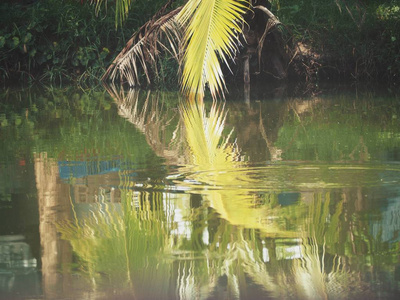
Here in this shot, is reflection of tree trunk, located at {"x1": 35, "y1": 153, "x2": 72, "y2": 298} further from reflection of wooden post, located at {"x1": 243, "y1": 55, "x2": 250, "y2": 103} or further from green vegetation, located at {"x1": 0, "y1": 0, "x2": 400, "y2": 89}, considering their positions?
green vegetation, located at {"x1": 0, "y1": 0, "x2": 400, "y2": 89}

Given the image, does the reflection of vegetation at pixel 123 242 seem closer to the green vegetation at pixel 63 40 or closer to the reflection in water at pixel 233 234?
the reflection in water at pixel 233 234

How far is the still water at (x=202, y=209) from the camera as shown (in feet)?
8.12

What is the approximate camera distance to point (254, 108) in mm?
7695

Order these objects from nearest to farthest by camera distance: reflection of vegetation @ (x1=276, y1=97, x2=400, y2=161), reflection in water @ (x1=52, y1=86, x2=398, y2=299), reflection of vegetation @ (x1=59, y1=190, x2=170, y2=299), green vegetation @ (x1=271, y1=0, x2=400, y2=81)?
reflection in water @ (x1=52, y1=86, x2=398, y2=299), reflection of vegetation @ (x1=59, y1=190, x2=170, y2=299), reflection of vegetation @ (x1=276, y1=97, x2=400, y2=161), green vegetation @ (x1=271, y1=0, x2=400, y2=81)

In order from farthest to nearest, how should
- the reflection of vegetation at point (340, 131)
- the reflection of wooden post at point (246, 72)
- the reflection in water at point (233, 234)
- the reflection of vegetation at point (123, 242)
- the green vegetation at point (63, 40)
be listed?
1. the green vegetation at point (63, 40)
2. the reflection of wooden post at point (246, 72)
3. the reflection of vegetation at point (340, 131)
4. the reflection of vegetation at point (123, 242)
5. the reflection in water at point (233, 234)

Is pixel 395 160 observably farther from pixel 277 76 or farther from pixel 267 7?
pixel 277 76

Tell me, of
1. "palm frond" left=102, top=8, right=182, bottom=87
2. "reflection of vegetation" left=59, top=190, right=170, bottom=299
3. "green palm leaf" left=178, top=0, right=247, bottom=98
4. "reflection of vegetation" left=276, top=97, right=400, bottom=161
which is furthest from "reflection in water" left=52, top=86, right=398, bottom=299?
"palm frond" left=102, top=8, right=182, bottom=87

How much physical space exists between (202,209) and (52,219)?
0.65 metres

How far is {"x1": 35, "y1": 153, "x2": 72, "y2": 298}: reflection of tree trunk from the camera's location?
251 cm

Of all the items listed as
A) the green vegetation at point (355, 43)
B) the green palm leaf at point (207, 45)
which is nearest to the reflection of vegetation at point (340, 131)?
the green palm leaf at point (207, 45)

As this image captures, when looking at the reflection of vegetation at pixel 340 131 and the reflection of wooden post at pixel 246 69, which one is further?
the reflection of wooden post at pixel 246 69

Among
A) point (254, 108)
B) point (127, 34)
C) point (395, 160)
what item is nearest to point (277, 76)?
point (127, 34)

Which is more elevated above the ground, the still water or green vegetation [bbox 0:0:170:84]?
green vegetation [bbox 0:0:170:84]

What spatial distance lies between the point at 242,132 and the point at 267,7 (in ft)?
14.3
